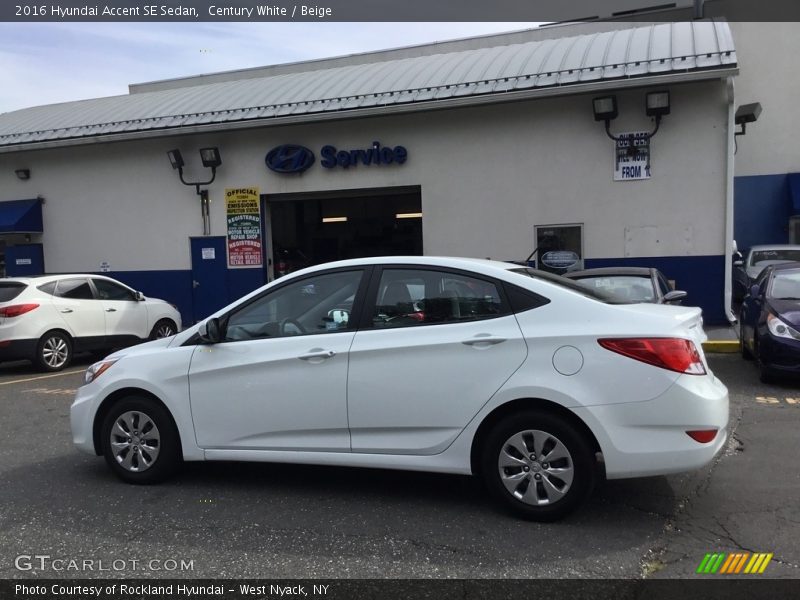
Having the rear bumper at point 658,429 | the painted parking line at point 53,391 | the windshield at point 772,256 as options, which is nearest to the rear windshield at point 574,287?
the rear bumper at point 658,429

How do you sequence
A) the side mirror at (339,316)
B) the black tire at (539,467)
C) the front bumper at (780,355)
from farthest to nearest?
1. the front bumper at (780,355)
2. the side mirror at (339,316)
3. the black tire at (539,467)

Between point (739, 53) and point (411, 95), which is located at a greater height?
point (739, 53)

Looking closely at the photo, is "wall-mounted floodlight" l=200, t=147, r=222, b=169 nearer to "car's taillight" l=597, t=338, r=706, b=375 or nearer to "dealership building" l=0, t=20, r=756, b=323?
"dealership building" l=0, t=20, r=756, b=323

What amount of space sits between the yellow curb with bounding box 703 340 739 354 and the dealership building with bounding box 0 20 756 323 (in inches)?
68.1

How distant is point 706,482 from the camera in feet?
15.6

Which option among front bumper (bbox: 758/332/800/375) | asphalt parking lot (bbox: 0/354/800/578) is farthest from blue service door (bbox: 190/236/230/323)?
front bumper (bbox: 758/332/800/375)

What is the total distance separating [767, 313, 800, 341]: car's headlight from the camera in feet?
25.0

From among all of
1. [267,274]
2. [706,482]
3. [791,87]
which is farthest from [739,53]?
[706,482]

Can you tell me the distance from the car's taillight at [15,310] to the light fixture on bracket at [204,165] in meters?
5.24

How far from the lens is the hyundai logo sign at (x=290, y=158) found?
1417cm

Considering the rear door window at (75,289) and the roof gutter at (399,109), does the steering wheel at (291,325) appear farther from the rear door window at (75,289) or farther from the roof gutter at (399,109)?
the roof gutter at (399,109)

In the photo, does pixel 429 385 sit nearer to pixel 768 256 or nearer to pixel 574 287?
pixel 574 287
